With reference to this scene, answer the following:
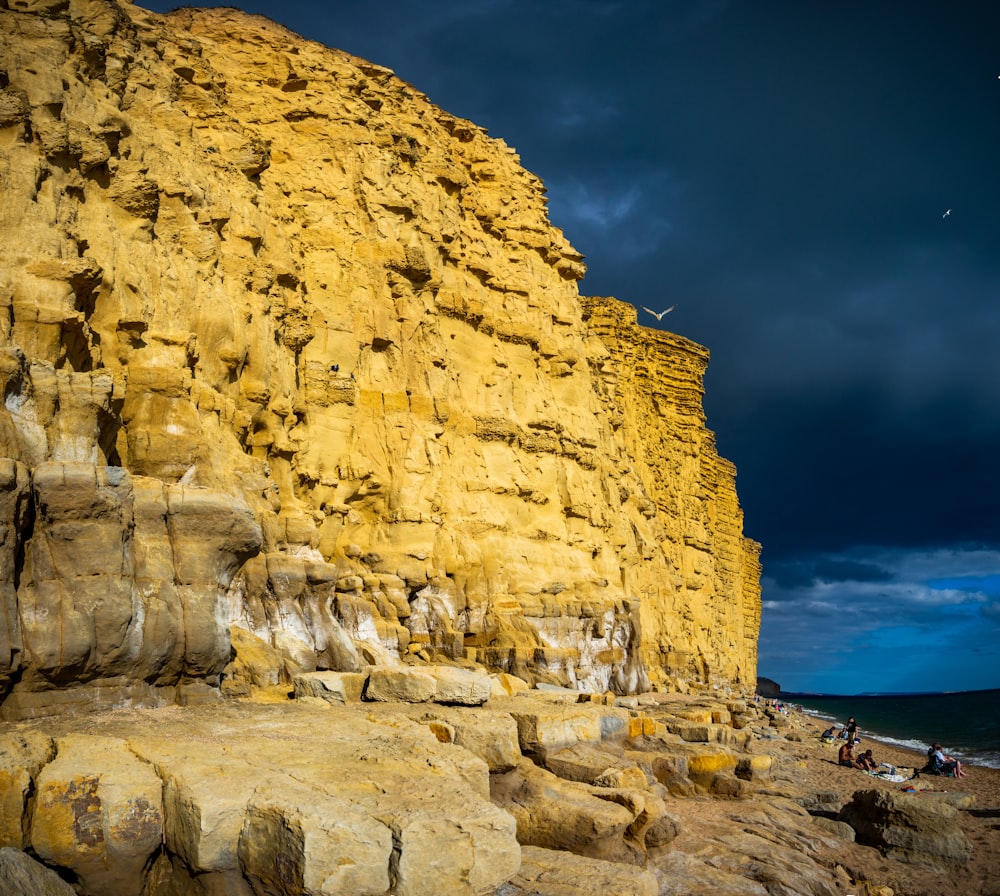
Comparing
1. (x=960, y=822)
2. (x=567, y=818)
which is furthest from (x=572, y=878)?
(x=960, y=822)

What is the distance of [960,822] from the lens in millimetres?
14859

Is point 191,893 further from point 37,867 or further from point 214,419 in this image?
point 214,419

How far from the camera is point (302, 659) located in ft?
46.1

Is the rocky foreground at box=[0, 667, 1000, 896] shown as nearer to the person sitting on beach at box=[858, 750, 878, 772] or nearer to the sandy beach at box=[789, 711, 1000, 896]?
the sandy beach at box=[789, 711, 1000, 896]

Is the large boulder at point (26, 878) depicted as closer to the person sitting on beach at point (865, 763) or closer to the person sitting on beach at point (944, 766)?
the person sitting on beach at point (865, 763)

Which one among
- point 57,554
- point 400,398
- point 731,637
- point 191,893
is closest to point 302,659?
point 57,554

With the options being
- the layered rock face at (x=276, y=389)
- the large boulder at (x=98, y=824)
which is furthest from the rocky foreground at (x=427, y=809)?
the layered rock face at (x=276, y=389)

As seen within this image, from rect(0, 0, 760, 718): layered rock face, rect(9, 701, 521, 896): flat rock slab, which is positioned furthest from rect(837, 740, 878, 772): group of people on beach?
rect(9, 701, 521, 896): flat rock slab

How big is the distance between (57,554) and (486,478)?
16975mm

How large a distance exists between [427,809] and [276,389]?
44.4 ft

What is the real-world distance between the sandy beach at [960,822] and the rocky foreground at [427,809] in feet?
0.21

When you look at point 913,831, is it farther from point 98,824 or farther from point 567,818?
point 98,824

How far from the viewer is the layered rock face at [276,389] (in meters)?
9.86

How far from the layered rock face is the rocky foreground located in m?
1.92
